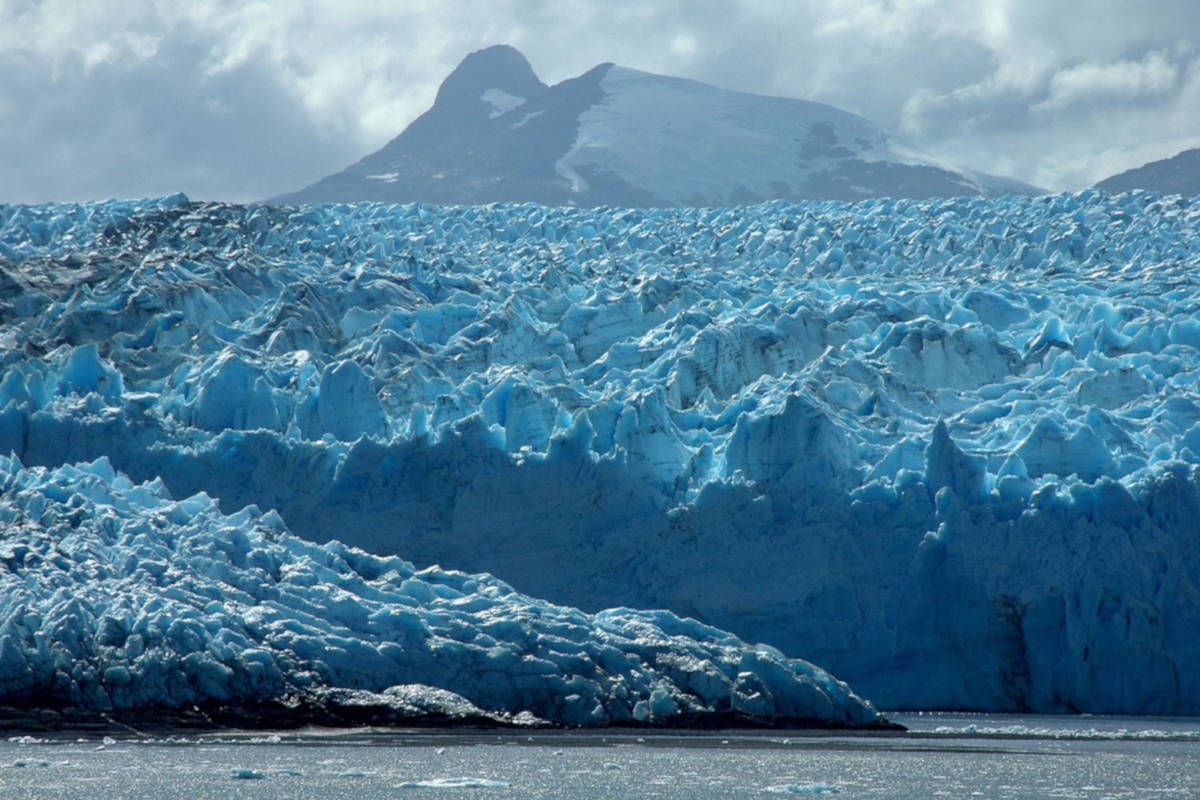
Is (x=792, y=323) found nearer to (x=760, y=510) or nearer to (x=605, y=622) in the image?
(x=760, y=510)

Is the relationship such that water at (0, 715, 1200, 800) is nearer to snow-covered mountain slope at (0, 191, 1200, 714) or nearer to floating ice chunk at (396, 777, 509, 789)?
floating ice chunk at (396, 777, 509, 789)

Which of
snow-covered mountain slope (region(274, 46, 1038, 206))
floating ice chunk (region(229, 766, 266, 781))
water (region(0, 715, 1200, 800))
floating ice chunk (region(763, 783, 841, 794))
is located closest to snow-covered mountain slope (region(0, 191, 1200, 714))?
water (region(0, 715, 1200, 800))

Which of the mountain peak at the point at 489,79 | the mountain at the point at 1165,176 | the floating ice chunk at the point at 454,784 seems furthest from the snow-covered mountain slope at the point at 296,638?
the mountain peak at the point at 489,79

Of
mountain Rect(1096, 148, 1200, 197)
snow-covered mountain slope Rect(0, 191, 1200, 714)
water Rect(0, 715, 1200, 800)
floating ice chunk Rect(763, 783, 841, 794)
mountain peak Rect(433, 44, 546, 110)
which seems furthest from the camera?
mountain peak Rect(433, 44, 546, 110)

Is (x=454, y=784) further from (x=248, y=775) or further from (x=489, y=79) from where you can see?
(x=489, y=79)

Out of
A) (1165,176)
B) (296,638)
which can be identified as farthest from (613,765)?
(1165,176)
